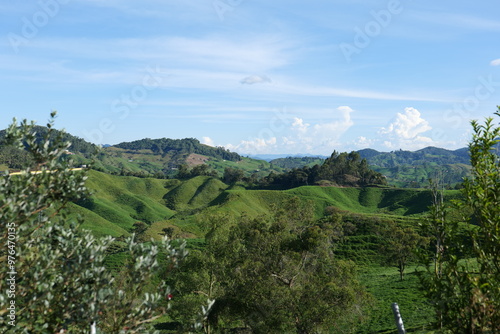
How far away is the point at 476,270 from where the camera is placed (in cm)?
966

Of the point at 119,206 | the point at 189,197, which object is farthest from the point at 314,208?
the point at 189,197

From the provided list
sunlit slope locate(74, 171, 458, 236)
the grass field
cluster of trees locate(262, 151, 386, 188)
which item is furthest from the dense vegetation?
cluster of trees locate(262, 151, 386, 188)

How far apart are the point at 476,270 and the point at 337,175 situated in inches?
7231

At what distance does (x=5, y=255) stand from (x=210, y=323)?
98.1 feet

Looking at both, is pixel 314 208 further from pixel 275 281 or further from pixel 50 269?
pixel 50 269

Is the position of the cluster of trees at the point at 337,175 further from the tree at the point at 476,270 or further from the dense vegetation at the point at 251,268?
the tree at the point at 476,270

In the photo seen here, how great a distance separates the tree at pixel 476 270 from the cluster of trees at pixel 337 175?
172578 millimetres

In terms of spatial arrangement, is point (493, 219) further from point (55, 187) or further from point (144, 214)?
point (144, 214)

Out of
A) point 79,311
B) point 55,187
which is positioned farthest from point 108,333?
point 55,187

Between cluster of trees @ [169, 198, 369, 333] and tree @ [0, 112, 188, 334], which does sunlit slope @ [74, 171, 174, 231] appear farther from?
tree @ [0, 112, 188, 334]

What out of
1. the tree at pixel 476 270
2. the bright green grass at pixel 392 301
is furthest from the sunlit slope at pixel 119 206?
the tree at pixel 476 270

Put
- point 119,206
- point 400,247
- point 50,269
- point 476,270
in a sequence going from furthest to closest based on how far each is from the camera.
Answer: point 119,206
point 400,247
point 476,270
point 50,269

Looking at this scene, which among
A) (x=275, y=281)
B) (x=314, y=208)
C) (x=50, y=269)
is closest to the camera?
(x=50, y=269)

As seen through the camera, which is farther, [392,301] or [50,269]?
[392,301]
